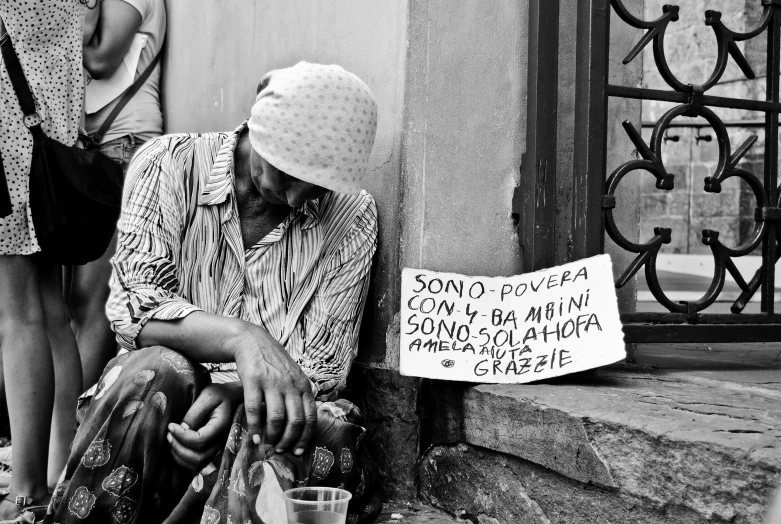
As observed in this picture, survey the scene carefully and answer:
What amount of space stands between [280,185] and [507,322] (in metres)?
0.71

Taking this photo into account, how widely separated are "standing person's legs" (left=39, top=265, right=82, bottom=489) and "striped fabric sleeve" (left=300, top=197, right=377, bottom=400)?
880mm

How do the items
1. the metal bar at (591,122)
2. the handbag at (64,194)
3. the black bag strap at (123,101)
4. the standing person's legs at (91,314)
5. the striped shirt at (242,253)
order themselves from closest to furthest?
the striped shirt at (242,253) → the metal bar at (591,122) → the handbag at (64,194) → the standing person's legs at (91,314) → the black bag strap at (123,101)

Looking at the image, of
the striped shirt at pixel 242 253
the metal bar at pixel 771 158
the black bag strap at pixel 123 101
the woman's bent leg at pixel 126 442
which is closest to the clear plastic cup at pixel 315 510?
the woman's bent leg at pixel 126 442

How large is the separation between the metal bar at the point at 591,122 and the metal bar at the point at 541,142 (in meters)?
0.09

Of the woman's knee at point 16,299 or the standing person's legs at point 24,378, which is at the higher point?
the woman's knee at point 16,299

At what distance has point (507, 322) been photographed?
2.29 meters

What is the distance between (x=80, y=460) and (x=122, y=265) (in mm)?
465

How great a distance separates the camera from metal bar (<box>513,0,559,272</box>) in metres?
2.35

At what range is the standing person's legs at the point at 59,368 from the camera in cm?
263

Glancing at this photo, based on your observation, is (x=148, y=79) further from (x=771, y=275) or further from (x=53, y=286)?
(x=771, y=275)

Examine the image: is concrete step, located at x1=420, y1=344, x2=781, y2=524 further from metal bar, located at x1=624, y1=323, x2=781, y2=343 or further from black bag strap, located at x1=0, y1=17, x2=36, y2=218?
black bag strap, located at x1=0, y1=17, x2=36, y2=218

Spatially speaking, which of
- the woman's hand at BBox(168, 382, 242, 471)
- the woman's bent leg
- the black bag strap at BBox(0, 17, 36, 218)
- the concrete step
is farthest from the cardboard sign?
the black bag strap at BBox(0, 17, 36, 218)

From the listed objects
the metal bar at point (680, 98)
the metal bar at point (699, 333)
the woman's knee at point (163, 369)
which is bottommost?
the woman's knee at point (163, 369)

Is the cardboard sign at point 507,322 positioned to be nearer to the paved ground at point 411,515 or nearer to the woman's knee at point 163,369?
the paved ground at point 411,515
